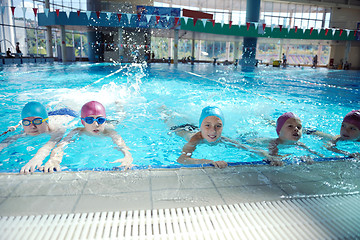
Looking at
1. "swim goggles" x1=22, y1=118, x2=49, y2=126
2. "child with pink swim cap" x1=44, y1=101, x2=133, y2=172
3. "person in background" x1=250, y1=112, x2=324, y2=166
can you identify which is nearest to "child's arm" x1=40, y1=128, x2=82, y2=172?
"child with pink swim cap" x1=44, y1=101, x2=133, y2=172

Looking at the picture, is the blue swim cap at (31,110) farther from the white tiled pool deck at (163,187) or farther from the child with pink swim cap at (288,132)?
the child with pink swim cap at (288,132)

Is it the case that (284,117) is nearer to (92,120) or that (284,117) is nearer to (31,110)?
(92,120)

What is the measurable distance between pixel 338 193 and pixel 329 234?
597 mm

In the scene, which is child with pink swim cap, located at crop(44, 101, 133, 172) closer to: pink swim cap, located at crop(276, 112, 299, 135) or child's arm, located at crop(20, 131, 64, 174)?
child's arm, located at crop(20, 131, 64, 174)

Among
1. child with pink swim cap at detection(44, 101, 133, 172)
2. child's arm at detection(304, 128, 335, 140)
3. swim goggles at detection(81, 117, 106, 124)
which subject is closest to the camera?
child with pink swim cap at detection(44, 101, 133, 172)

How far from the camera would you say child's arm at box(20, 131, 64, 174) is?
2.23 metres

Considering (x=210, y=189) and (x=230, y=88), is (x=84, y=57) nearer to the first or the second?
(x=230, y=88)

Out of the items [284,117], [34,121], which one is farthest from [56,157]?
[284,117]

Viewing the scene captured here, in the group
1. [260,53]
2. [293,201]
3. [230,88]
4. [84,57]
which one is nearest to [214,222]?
[293,201]

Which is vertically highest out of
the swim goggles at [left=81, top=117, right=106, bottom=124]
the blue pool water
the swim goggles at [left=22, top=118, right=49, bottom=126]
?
the swim goggles at [left=81, top=117, right=106, bottom=124]

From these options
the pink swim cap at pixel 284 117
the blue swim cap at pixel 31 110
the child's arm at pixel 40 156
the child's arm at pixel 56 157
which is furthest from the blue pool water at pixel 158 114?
the blue swim cap at pixel 31 110

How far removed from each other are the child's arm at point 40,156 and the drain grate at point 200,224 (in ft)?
2.39

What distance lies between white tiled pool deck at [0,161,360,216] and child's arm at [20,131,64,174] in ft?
0.36

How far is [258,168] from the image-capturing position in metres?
2.46
